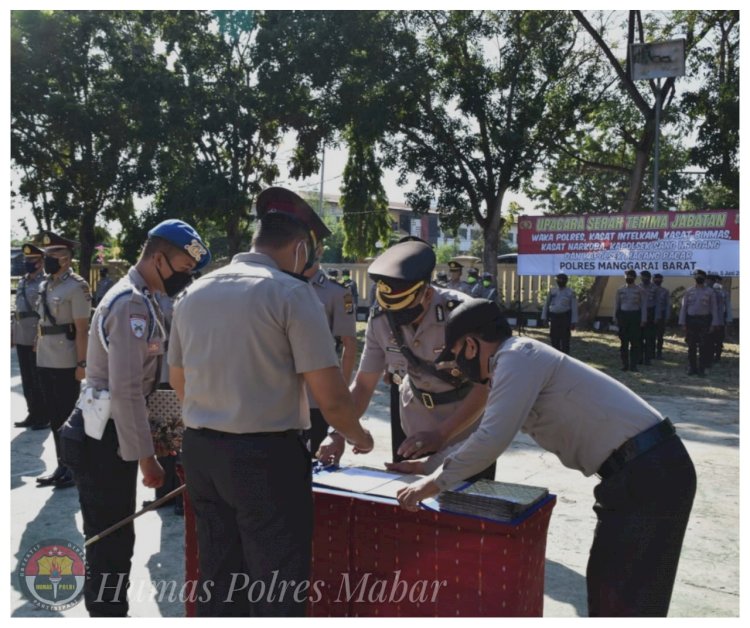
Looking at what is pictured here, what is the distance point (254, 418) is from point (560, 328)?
1224 centimetres

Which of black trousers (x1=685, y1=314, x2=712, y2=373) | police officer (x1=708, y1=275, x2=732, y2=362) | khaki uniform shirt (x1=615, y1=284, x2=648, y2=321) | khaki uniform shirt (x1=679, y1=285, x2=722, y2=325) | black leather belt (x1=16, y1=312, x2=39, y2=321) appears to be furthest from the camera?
khaki uniform shirt (x1=615, y1=284, x2=648, y2=321)

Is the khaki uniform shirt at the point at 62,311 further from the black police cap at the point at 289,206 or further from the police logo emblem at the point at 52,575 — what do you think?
the black police cap at the point at 289,206

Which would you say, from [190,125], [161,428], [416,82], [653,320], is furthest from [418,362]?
[190,125]

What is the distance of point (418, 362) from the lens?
375 centimetres

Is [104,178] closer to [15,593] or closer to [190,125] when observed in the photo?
[190,125]

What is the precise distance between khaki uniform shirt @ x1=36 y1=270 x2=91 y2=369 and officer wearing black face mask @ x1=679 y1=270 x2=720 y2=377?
32.9 feet

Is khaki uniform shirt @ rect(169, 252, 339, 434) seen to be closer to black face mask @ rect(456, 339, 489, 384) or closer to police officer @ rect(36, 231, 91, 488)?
black face mask @ rect(456, 339, 489, 384)

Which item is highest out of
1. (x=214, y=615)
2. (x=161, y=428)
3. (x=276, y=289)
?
(x=276, y=289)

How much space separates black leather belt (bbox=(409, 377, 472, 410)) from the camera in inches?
144

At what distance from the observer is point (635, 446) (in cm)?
267

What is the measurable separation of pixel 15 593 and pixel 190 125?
15.6 metres

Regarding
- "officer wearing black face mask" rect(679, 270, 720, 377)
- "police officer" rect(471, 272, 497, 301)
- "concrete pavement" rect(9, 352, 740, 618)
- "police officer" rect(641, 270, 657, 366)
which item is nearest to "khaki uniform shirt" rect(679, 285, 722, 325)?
"officer wearing black face mask" rect(679, 270, 720, 377)

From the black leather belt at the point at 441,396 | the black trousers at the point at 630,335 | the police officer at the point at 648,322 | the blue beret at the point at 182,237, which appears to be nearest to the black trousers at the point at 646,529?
the black leather belt at the point at 441,396

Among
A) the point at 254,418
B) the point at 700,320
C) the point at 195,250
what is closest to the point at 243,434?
the point at 254,418
